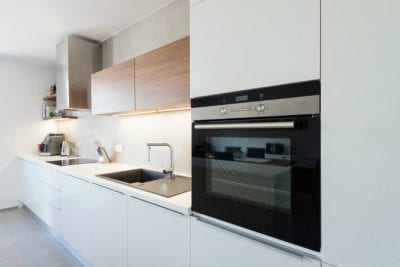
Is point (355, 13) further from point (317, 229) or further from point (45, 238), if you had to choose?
point (45, 238)

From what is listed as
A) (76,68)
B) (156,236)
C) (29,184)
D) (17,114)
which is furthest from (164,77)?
(17,114)

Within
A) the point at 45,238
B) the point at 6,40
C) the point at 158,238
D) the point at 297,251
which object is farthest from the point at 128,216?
the point at 6,40

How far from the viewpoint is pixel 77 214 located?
210 cm

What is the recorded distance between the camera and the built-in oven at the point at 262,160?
79 cm

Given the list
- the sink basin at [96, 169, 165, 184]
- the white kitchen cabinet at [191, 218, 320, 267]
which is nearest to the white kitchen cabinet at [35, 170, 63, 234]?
the sink basin at [96, 169, 165, 184]

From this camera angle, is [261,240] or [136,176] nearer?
[261,240]

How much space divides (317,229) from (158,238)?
2.89 feet

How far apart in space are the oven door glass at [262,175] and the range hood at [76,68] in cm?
217

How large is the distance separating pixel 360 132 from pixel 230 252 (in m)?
0.70

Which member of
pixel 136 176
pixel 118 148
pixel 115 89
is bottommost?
pixel 136 176

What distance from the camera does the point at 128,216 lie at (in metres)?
1.53

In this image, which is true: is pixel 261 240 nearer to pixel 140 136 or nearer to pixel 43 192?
pixel 140 136

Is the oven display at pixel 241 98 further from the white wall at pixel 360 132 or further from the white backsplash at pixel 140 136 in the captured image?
the white backsplash at pixel 140 136

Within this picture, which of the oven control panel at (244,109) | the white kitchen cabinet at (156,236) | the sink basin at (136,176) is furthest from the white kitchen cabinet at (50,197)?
the oven control panel at (244,109)
